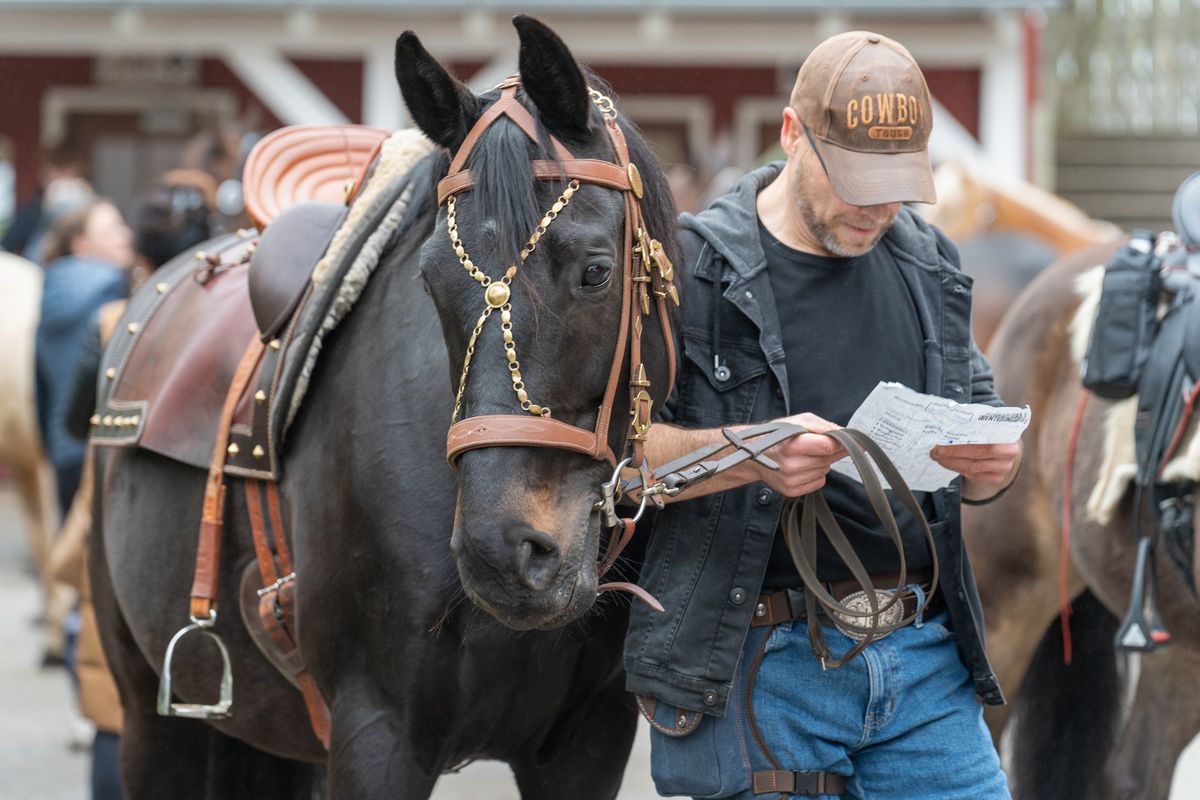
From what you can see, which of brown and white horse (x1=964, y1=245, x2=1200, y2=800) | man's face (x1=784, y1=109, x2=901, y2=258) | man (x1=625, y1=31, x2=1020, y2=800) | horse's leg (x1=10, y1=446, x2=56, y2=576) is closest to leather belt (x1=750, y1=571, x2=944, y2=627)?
man (x1=625, y1=31, x2=1020, y2=800)

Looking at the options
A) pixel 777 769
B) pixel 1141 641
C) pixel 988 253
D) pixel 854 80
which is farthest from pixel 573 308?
pixel 988 253

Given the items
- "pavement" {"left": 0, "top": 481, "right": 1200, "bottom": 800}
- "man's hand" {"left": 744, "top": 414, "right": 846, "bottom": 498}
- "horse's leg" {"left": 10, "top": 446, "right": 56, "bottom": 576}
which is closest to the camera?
"man's hand" {"left": 744, "top": 414, "right": 846, "bottom": 498}

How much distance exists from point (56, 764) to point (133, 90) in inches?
394

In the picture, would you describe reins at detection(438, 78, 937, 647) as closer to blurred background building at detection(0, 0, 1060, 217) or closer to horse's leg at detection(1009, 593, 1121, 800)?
horse's leg at detection(1009, 593, 1121, 800)

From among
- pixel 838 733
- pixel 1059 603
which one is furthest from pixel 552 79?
pixel 1059 603

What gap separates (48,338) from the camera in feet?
24.5

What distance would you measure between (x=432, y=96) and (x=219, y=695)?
5.10 feet

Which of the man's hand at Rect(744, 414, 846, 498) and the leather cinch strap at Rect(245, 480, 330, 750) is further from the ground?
the man's hand at Rect(744, 414, 846, 498)

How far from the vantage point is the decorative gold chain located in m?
2.27

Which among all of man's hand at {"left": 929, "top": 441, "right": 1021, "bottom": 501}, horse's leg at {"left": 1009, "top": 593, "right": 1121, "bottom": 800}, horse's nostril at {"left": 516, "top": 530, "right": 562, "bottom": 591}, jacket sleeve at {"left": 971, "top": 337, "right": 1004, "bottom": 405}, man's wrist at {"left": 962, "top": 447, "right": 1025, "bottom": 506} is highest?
jacket sleeve at {"left": 971, "top": 337, "right": 1004, "bottom": 405}

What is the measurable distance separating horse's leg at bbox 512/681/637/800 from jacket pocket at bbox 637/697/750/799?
13.1 inches

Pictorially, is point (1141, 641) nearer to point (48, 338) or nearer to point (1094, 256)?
point (1094, 256)

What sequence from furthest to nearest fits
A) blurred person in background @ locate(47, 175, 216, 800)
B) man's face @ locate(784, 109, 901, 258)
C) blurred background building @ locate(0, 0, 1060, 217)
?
blurred background building @ locate(0, 0, 1060, 217) → blurred person in background @ locate(47, 175, 216, 800) → man's face @ locate(784, 109, 901, 258)

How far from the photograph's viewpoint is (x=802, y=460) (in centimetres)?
243
